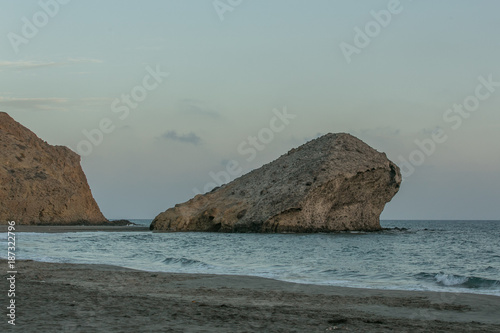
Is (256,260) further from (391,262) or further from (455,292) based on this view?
(455,292)

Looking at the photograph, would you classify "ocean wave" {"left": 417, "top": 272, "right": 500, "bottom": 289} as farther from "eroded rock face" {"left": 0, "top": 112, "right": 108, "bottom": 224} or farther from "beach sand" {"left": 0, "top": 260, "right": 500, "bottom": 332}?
"eroded rock face" {"left": 0, "top": 112, "right": 108, "bottom": 224}

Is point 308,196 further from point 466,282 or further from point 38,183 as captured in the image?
Result: point 38,183

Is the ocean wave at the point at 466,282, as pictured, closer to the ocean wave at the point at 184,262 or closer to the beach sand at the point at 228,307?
the beach sand at the point at 228,307

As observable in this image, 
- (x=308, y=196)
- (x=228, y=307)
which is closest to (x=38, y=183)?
(x=308, y=196)

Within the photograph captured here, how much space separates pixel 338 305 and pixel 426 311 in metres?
1.86

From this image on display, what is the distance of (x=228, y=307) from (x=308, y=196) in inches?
2082

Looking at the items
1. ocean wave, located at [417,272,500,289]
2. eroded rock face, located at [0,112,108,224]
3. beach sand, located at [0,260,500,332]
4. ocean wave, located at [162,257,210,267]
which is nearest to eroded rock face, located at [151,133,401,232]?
eroded rock face, located at [0,112,108,224]

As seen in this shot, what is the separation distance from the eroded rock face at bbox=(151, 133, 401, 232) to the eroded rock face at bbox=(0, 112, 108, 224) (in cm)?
2645

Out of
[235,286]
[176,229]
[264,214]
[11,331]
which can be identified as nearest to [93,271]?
[235,286]

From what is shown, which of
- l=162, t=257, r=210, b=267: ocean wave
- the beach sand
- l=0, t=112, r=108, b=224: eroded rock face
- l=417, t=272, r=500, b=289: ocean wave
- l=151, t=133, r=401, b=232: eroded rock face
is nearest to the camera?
the beach sand

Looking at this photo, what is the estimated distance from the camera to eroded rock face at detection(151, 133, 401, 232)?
65.2 meters

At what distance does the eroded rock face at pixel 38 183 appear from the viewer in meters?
91.2

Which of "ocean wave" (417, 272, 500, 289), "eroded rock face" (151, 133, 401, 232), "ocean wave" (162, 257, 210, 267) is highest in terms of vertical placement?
"eroded rock face" (151, 133, 401, 232)

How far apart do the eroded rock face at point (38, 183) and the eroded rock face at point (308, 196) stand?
86.8 feet
